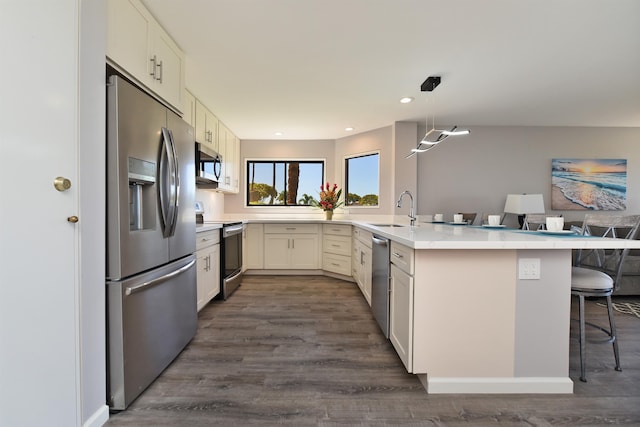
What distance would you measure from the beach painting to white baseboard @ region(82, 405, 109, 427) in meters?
5.80

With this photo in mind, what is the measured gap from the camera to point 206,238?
2.79 metres

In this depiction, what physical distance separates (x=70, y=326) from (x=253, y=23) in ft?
6.67

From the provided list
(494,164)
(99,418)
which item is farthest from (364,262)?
(494,164)

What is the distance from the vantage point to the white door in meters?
0.99

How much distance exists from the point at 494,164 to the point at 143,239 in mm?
4916

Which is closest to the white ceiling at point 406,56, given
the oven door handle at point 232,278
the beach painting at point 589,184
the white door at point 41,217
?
the beach painting at point 589,184

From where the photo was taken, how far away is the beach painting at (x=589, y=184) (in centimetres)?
445

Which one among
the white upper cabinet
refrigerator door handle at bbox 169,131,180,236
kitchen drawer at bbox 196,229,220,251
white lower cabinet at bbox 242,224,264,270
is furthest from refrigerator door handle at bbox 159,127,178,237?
white lower cabinet at bbox 242,224,264,270

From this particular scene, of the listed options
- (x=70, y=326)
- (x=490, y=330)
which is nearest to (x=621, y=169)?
(x=490, y=330)

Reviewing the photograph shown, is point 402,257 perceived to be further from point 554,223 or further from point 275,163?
point 275,163

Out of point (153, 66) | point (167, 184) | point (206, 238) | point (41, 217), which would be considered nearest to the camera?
point (41, 217)

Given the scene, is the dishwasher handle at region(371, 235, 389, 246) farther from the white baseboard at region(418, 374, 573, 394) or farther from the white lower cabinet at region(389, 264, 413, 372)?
the white baseboard at region(418, 374, 573, 394)

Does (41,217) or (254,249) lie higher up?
(41,217)

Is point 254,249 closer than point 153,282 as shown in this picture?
No
